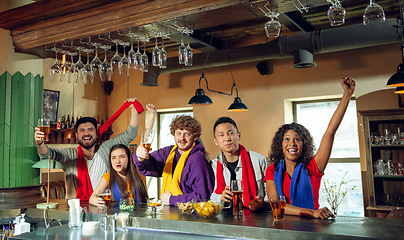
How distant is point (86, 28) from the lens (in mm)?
2693

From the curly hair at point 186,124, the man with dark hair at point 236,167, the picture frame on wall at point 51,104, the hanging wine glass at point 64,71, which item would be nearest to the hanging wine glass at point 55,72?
the hanging wine glass at point 64,71

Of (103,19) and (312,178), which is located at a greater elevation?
(103,19)

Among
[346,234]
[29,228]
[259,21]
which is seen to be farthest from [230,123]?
[259,21]

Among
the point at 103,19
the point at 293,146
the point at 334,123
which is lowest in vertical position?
the point at 293,146

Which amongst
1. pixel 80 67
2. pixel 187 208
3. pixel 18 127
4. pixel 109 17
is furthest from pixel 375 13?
pixel 18 127

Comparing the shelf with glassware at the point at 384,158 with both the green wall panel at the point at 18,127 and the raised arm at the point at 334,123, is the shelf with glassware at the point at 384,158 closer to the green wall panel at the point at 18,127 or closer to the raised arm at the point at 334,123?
the raised arm at the point at 334,123

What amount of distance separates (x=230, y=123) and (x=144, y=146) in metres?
0.76

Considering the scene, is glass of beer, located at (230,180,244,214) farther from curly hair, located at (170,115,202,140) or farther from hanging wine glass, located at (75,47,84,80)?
hanging wine glass, located at (75,47,84,80)

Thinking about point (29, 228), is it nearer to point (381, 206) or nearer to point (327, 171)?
point (381, 206)

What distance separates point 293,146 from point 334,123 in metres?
0.35

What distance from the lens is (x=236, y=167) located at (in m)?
2.61

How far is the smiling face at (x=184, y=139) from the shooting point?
2.75 meters

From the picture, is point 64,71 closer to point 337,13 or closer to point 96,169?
point 96,169

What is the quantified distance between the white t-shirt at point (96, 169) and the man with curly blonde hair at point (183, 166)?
91 cm
